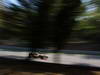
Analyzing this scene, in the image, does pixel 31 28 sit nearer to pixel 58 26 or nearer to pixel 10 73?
pixel 58 26

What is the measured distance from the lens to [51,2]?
7395 mm

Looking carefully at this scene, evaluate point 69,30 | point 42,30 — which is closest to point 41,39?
point 42,30

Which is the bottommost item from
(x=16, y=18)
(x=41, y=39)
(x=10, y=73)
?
(x=10, y=73)

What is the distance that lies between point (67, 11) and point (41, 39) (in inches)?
42.9

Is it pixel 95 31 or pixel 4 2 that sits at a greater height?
pixel 4 2

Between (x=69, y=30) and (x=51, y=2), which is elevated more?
(x=51, y=2)

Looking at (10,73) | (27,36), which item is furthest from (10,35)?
(10,73)

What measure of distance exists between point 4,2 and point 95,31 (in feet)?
8.68

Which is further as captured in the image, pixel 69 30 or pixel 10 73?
pixel 69 30

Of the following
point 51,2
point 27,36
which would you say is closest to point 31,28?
point 27,36

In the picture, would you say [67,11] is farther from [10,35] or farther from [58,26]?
[10,35]

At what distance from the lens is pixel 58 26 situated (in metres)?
7.69

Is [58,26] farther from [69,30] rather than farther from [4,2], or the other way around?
[4,2]

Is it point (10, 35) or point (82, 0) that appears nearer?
point (82, 0)
